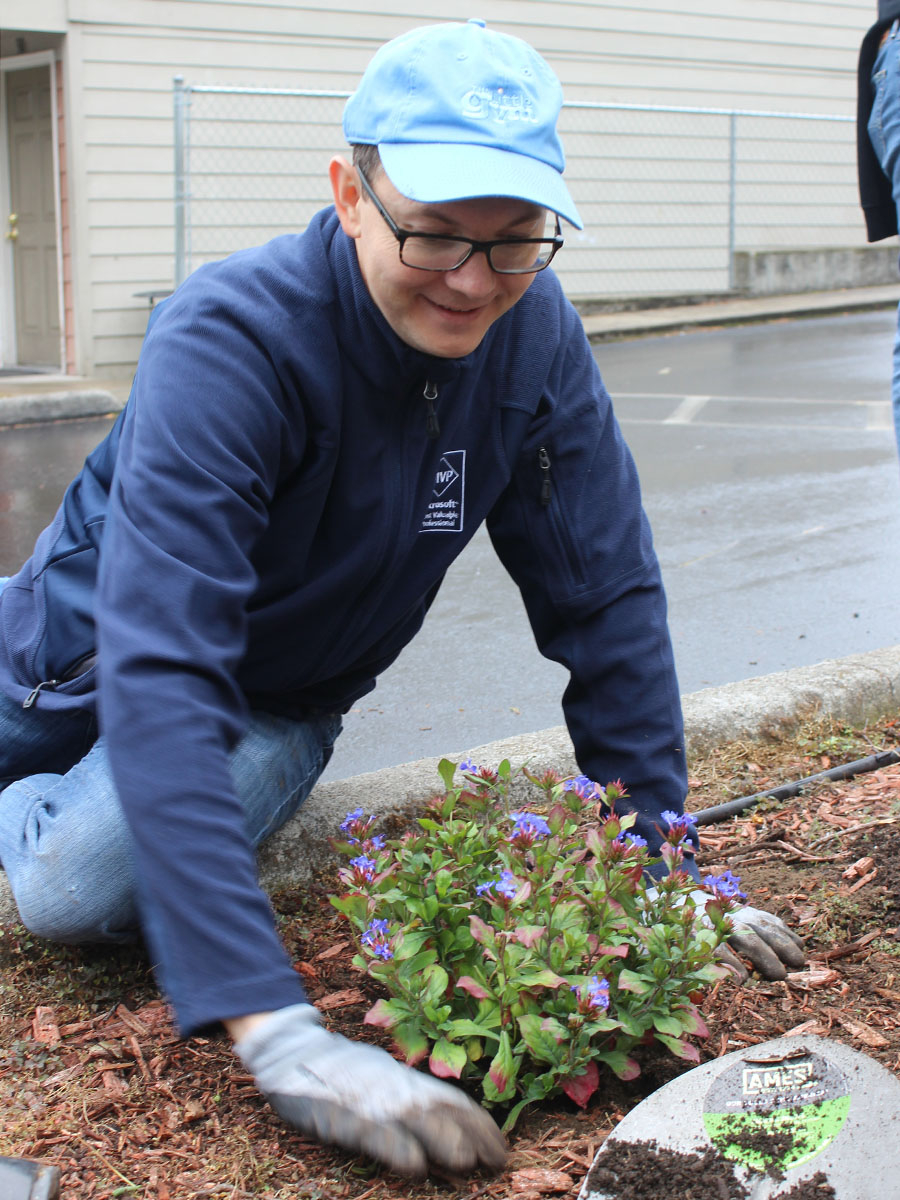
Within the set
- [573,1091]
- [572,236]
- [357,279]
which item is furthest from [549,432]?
[572,236]

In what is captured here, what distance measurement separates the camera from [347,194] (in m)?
1.94

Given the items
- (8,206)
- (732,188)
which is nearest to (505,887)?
(8,206)

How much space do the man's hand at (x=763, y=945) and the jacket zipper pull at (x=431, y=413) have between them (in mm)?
898

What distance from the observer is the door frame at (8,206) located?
11.5m

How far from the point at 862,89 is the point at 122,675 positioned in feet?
8.08

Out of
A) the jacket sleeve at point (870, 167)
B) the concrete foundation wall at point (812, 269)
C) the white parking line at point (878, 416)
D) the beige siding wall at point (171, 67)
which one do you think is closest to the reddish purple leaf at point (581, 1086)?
the jacket sleeve at point (870, 167)

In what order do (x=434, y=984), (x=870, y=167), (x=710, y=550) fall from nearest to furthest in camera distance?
(x=434, y=984), (x=870, y=167), (x=710, y=550)

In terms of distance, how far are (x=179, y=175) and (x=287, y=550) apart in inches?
395

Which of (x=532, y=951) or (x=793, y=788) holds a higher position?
(x=532, y=951)

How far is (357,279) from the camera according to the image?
6.65 feet

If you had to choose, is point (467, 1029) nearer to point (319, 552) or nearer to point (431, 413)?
point (319, 552)

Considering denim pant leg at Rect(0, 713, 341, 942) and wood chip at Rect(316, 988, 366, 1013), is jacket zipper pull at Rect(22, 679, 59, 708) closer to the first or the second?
denim pant leg at Rect(0, 713, 341, 942)

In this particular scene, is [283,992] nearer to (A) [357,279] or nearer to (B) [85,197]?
(A) [357,279]

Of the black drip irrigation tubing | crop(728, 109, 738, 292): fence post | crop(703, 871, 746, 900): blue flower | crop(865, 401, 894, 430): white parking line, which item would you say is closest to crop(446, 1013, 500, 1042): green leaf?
crop(703, 871, 746, 900): blue flower
